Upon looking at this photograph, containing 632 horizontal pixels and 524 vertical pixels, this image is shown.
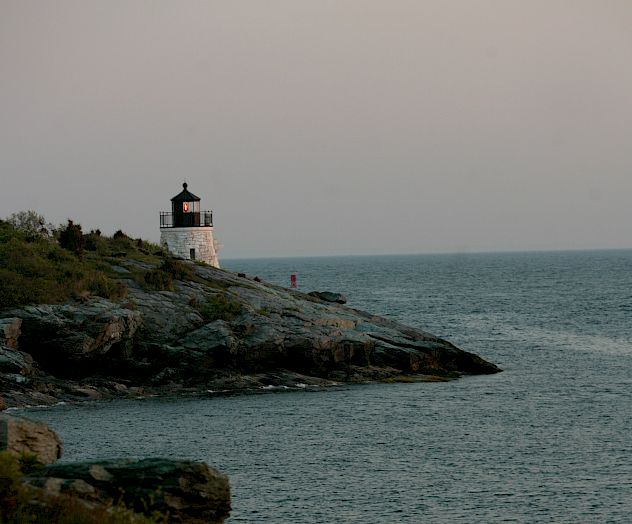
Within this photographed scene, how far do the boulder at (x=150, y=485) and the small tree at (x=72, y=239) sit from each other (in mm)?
51459

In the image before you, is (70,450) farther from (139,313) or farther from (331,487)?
(139,313)

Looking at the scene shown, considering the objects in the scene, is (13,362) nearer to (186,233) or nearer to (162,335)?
(162,335)

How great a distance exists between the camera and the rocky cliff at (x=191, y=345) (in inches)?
2221

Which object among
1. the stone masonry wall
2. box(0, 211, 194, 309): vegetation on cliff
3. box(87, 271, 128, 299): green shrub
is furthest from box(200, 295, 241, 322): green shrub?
the stone masonry wall

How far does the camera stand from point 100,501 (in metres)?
19.5

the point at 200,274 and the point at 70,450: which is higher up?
the point at 200,274

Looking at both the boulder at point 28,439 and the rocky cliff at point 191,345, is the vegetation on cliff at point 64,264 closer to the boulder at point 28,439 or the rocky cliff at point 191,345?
the rocky cliff at point 191,345

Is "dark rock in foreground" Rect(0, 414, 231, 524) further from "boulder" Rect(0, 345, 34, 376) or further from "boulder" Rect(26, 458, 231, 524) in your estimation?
"boulder" Rect(0, 345, 34, 376)

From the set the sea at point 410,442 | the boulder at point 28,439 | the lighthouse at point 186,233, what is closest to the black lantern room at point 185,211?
the lighthouse at point 186,233

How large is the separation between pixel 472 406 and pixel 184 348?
735 inches

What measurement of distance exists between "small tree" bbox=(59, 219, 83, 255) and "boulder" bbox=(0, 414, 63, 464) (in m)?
49.2

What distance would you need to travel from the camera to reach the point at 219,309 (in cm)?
6506

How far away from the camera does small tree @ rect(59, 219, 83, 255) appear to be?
232 ft

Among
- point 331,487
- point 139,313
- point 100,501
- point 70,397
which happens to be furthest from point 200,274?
point 100,501
